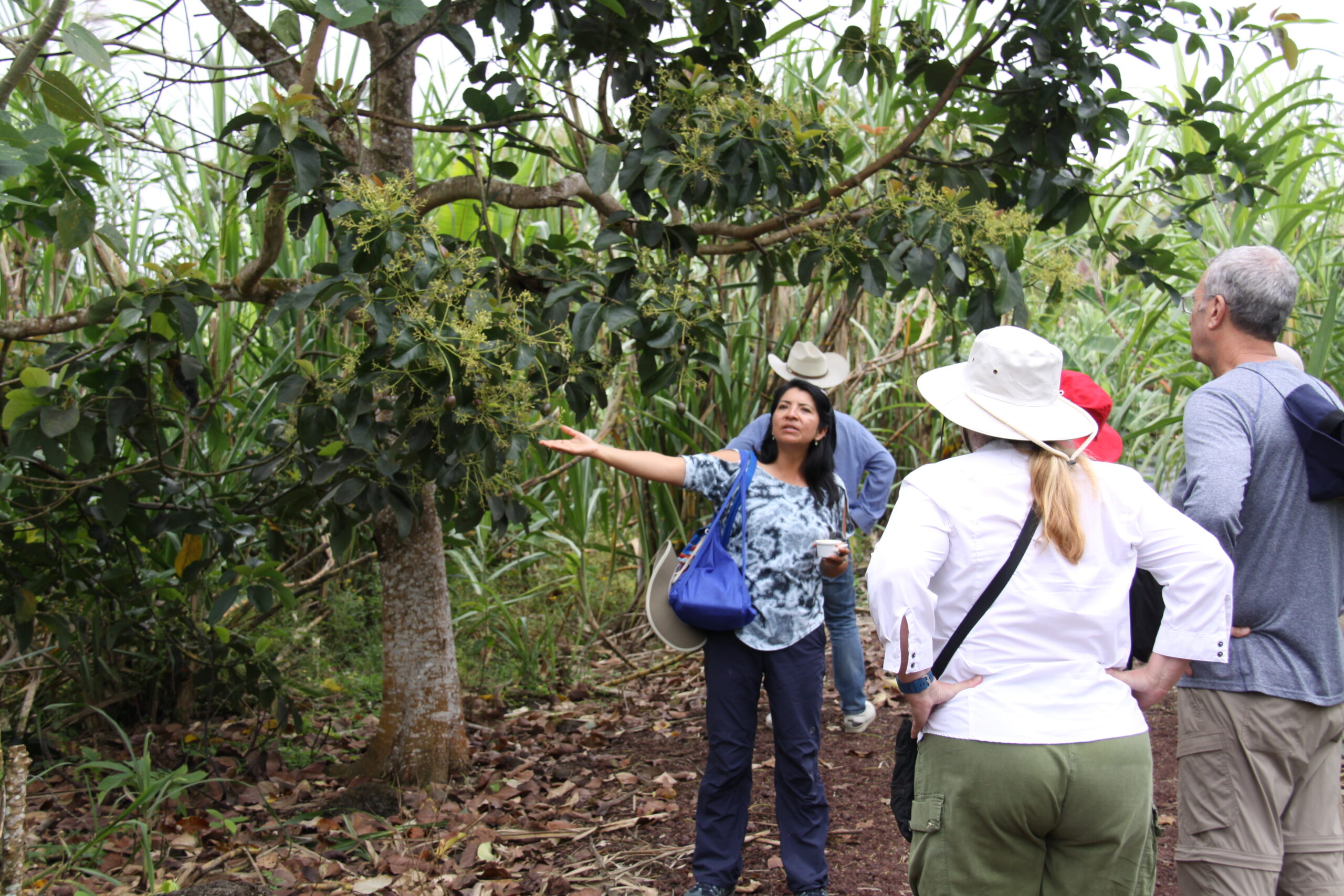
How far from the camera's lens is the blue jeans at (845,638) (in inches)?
147

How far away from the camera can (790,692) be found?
2604 mm

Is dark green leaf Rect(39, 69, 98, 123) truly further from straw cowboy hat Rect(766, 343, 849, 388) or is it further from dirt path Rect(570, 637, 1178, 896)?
straw cowboy hat Rect(766, 343, 849, 388)

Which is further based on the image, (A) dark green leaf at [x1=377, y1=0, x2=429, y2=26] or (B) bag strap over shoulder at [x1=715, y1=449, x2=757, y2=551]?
(B) bag strap over shoulder at [x1=715, y1=449, x2=757, y2=551]

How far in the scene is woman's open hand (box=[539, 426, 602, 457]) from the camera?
7.95 feet

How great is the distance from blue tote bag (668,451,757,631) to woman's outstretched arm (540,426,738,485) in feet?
0.50

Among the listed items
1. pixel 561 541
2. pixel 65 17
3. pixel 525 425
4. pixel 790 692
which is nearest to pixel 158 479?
pixel 525 425

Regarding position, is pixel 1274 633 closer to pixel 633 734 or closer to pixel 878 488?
pixel 878 488

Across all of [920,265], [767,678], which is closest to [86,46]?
[920,265]

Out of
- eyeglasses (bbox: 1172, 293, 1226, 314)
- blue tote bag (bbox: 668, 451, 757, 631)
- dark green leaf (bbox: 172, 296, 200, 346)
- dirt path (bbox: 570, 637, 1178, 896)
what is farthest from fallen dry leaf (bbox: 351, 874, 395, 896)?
eyeglasses (bbox: 1172, 293, 1226, 314)

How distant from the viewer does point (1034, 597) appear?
5.24 feet

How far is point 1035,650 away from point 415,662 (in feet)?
6.91

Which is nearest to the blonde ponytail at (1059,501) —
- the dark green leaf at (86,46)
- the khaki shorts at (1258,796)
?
the khaki shorts at (1258,796)

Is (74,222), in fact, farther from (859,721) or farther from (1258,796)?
(859,721)

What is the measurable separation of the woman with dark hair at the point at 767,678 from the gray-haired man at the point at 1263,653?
2.93 ft
